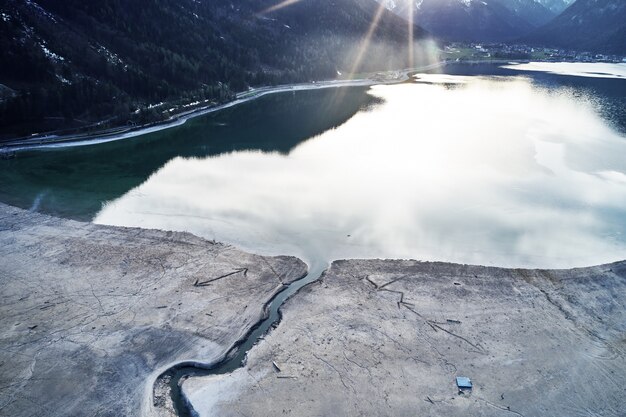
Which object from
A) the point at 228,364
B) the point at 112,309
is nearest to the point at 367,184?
the point at 228,364

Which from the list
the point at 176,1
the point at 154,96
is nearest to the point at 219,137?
the point at 154,96

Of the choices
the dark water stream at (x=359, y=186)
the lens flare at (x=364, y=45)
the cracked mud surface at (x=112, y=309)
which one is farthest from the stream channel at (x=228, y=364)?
the lens flare at (x=364, y=45)

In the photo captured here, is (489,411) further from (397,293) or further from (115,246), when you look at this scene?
(115,246)

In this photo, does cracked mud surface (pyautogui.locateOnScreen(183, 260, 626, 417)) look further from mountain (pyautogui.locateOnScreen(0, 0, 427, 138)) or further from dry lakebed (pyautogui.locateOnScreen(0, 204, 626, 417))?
mountain (pyautogui.locateOnScreen(0, 0, 427, 138))

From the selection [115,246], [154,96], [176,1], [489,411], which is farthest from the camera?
[176,1]

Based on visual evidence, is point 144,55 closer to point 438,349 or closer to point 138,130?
point 138,130

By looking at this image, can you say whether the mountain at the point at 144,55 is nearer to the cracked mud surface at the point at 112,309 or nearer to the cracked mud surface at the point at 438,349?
the cracked mud surface at the point at 112,309
